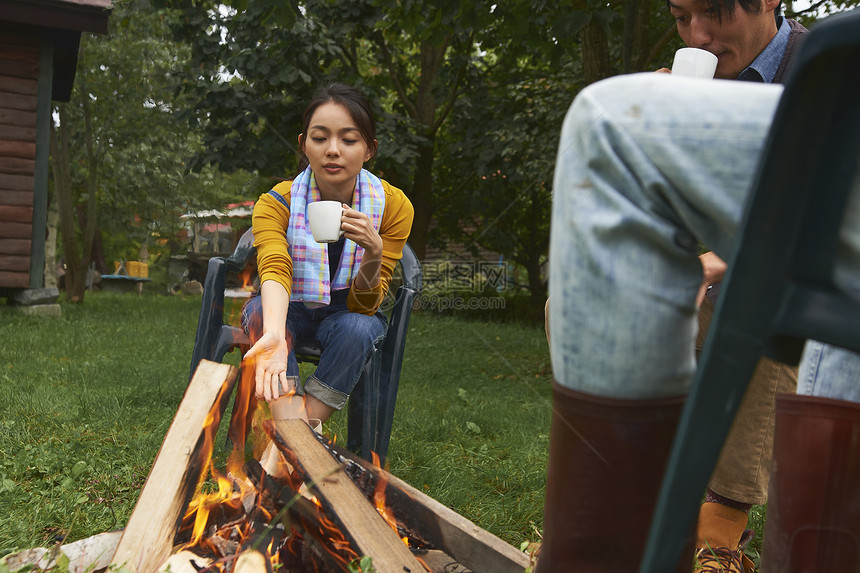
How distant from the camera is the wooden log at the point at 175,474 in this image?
4.53 feet

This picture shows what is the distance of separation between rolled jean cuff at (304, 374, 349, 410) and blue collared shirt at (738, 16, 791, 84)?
1.53 metres

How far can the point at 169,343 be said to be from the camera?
21.4ft

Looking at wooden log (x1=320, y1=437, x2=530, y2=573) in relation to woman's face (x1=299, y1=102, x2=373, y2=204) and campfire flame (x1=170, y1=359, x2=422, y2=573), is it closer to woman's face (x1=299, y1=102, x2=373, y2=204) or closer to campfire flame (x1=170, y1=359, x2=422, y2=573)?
campfire flame (x1=170, y1=359, x2=422, y2=573)

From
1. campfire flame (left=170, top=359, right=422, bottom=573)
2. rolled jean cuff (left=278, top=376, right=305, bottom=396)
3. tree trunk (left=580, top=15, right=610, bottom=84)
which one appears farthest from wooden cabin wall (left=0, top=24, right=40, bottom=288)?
campfire flame (left=170, top=359, right=422, bottom=573)

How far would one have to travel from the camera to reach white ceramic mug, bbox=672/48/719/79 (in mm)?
1667

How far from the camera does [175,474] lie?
1.48 m

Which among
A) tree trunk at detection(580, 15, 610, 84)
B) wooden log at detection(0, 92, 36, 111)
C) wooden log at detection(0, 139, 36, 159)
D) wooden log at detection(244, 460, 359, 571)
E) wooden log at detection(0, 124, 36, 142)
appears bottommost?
wooden log at detection(244, 460, 359, 571)

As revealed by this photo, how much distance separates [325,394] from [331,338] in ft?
0.63

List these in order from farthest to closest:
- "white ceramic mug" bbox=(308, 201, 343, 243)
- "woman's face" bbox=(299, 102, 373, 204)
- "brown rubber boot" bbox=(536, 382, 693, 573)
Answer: "woman's face" bbox=(299, 102, 373, 204) < "white ceramic mug" bbox=(308, 201, 343, 243) < "brown rubber boot" bbox=(536, 382, 693, 573)

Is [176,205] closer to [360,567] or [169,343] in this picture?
[169,343]

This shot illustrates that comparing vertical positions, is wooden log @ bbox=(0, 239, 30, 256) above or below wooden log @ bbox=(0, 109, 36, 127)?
below

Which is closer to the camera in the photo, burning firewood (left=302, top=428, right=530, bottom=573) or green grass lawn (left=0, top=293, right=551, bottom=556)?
burning firewood (left=302, top=428, right=530, bottom=573)

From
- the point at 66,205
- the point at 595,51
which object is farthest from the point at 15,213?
the point at 595,51

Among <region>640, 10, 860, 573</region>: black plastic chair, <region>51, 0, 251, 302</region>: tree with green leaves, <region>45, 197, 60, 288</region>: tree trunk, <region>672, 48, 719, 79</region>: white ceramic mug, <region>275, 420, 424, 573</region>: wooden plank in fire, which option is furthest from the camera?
<region>45, 197, 60, 288</region>: tree trunk
